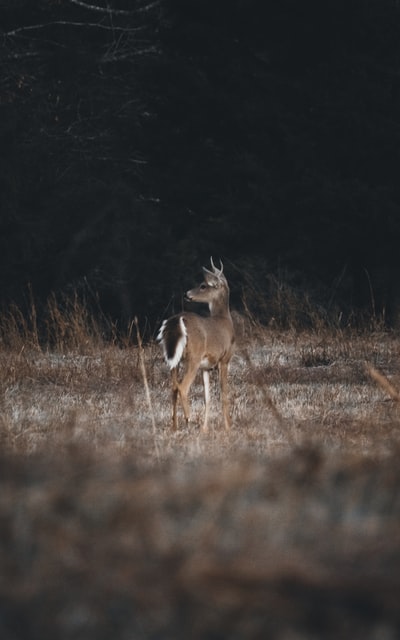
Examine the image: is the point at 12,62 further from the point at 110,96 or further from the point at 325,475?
the point at 325,475

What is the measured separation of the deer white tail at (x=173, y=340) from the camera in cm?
751

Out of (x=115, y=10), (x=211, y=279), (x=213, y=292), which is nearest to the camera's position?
(x=213, y=292)

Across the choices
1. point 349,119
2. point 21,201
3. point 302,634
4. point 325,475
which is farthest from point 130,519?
point 21,201

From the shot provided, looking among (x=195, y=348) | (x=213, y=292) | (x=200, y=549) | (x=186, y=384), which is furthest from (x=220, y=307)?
(x=200, y=549)

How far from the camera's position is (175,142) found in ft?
70.2

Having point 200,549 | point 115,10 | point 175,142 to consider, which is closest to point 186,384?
point 200,549

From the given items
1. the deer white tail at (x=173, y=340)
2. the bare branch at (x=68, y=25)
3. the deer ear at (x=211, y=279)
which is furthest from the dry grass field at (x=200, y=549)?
the bare branch at (x=68, y=25)

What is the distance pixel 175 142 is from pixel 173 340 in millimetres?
14235

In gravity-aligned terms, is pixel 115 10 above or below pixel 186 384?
below

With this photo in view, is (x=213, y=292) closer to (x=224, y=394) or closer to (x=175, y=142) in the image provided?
(x=224, y=394)

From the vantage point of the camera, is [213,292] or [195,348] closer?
[195,348]

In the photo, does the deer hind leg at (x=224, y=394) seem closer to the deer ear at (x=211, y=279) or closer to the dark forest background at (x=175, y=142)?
the deer ear at (x=211, y=279)

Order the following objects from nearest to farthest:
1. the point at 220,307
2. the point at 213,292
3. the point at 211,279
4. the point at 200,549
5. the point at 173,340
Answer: the point at 200,549 → the point at 173,340 → the point at 220,307 → the point at 213,292 → the point at 211,279

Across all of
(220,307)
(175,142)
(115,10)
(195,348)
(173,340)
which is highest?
(173,340)
